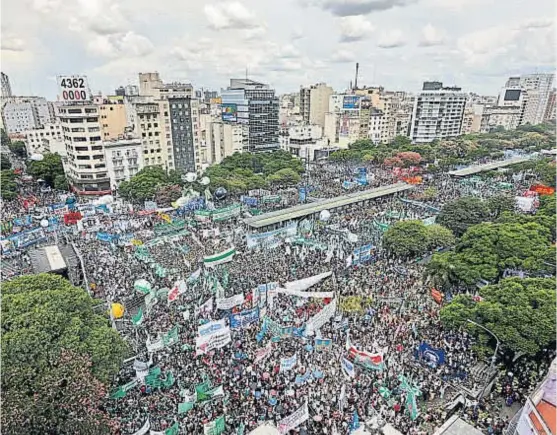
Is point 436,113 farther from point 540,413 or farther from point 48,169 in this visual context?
point 540,413

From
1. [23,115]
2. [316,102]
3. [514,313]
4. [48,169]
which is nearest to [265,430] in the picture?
[514,313]

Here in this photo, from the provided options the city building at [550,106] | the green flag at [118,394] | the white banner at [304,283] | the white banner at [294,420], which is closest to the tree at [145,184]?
the white banner at [304,283]

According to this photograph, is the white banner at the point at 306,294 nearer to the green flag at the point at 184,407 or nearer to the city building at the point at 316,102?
the green flag at the point at 184,407

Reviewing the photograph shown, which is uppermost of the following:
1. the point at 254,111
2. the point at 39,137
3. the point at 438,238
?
the point at 254,111

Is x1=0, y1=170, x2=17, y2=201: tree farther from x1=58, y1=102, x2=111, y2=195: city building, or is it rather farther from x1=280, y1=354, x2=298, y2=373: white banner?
x1=280, y1=354, x2=298, y2=373: white banner

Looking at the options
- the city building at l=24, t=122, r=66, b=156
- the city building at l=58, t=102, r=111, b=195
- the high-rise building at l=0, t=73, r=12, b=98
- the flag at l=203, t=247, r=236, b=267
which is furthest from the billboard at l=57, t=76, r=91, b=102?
the high-rise building at l=0, t=73, r=12, b=98

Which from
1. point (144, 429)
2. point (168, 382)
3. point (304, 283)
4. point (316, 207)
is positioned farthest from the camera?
point (316, 207)
